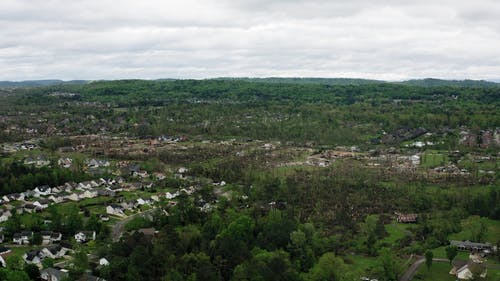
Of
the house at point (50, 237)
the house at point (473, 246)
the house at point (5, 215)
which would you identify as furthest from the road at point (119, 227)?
the house at point (473, 246)

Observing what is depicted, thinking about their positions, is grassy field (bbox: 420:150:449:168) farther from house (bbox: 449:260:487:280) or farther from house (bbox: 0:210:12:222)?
house (bbox: 0:210:12:222)

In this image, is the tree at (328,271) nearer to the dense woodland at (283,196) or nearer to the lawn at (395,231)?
the dense woodland at (283,196)

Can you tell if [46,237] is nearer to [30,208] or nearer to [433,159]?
[30,208]

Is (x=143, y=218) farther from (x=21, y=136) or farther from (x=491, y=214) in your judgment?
(x=21, y=136)

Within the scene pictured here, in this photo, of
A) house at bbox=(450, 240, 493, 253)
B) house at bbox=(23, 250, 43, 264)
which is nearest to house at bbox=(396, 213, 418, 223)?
house at bbox=(450, 240, 493, 253)

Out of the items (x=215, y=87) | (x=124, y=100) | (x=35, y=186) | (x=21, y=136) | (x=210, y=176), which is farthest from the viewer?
(x=215, y=87)

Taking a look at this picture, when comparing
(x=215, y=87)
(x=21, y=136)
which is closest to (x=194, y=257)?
(x=21, y=136)

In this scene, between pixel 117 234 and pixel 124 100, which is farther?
pixel 124 100
